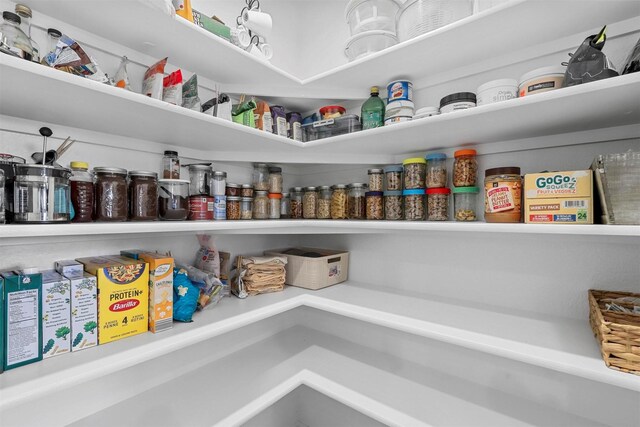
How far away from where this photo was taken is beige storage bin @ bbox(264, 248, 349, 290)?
1.52 metres

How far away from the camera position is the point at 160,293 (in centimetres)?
97

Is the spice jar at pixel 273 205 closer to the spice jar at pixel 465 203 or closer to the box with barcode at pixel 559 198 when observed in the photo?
the spice jar at pixel 465 203

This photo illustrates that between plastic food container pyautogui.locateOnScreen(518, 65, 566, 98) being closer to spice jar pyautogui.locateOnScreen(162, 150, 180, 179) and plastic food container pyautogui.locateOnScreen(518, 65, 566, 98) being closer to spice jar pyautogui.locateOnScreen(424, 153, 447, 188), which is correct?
spice jar pyautogui.locateOnScreen(424, 153, 447, 188)

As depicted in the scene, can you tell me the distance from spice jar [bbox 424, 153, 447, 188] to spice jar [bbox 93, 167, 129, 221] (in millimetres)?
1159

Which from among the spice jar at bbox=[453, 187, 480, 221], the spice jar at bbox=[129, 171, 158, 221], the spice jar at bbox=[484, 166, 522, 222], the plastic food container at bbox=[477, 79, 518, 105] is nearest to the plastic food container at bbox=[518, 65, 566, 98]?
the plastic food container at bbox=[477, 79, 518, 105]

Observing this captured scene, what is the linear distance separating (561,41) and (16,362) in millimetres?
1955

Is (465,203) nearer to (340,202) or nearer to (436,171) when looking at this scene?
(436,171)

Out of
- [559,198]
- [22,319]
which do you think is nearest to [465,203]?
[559,198]

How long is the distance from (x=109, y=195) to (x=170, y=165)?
0.31 meters

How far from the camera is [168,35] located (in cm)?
105

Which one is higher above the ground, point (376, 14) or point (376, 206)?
point (376, 14)

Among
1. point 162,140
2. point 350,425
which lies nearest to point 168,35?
point 162,140

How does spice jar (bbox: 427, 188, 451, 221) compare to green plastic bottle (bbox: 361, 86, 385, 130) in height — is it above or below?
below

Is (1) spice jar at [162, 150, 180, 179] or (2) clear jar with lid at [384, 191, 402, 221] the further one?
(2) clear jar with lid at [384, 191, 402, 221]
